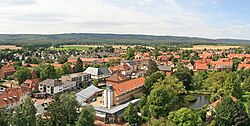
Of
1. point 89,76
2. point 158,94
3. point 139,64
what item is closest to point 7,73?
point 89,76

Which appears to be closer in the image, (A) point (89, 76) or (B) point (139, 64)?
(A) point (89, 76)

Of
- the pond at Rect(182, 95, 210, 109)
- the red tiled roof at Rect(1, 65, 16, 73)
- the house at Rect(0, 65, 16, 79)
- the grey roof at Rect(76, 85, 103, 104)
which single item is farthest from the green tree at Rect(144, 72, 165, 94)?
the red tiled roof at Rect(1, 65, 16, 73)

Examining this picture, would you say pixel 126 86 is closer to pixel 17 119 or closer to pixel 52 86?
pixel 52 86

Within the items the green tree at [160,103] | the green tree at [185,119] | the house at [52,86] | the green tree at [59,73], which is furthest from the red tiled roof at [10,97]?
the green tree at [185,119]

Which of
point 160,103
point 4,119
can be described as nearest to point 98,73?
point 160,103

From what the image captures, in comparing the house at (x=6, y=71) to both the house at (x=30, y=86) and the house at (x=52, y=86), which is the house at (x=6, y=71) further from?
the house at (x=52, y=86)

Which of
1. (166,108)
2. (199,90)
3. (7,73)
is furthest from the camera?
(7,73)

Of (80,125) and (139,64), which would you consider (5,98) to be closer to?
(80,125)
